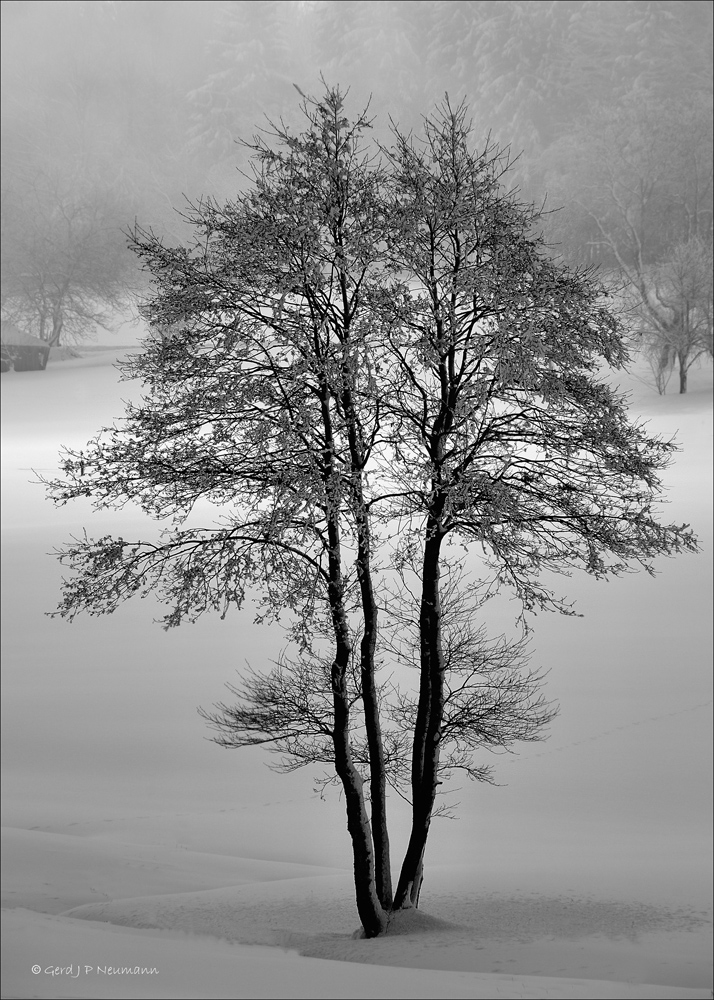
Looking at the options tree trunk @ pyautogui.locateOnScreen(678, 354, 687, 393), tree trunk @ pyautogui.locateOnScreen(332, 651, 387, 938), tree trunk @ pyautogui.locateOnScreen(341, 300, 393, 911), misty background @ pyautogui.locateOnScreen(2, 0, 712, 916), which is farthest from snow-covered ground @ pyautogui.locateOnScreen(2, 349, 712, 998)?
tree trunk @ pyautogui.locateOnScreen(678, 354, 687, 393)

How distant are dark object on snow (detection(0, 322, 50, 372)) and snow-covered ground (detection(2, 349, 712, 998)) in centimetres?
1658

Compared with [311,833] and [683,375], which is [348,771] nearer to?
[311,833]

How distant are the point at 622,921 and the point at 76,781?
7.25m

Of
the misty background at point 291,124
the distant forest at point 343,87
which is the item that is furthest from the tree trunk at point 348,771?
the distant forest at point 343,87

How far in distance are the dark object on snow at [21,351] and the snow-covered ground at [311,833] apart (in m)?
16.6

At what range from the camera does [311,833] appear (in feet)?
40.0

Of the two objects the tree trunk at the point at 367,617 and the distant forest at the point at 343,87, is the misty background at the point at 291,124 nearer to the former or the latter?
the distant forest at the point at 343,87

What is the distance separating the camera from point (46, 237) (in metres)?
35.1

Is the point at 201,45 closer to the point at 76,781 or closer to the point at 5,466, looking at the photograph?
the point at 5,466

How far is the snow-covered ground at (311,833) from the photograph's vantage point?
7109 millimetres

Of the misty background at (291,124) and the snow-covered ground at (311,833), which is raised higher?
the misty background at (291,124)

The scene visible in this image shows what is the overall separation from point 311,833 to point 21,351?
93.7 ft

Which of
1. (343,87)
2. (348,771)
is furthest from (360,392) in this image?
(343,87)

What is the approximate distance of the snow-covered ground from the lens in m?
7.11
